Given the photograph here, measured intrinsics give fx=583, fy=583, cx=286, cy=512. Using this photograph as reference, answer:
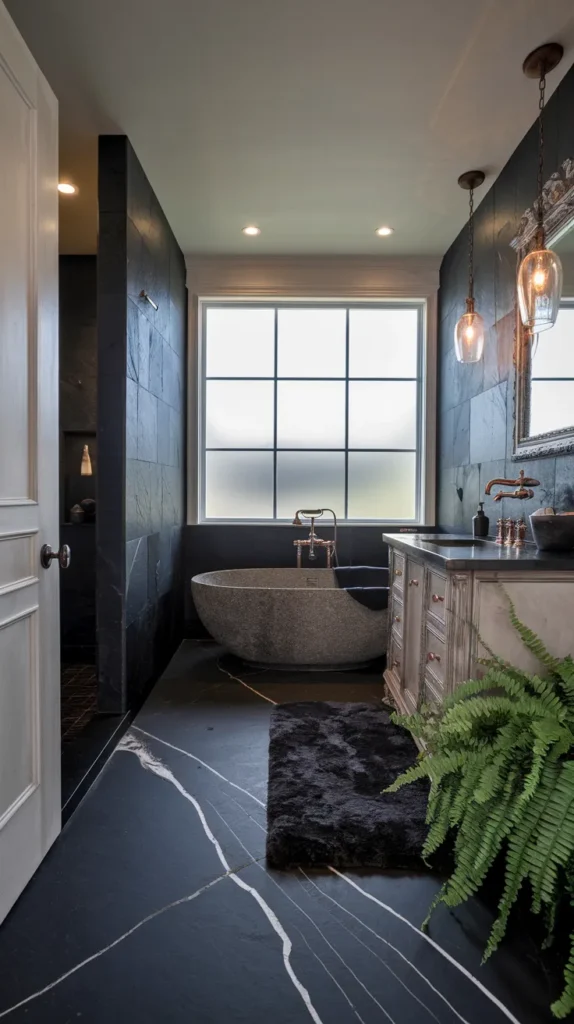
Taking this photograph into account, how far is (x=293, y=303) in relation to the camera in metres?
4.24

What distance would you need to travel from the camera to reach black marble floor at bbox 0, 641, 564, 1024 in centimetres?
120

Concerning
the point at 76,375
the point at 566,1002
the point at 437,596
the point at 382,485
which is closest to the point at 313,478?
the point at 382,485

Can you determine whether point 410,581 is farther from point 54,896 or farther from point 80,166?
point 80,166

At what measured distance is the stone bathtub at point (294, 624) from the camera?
322cm

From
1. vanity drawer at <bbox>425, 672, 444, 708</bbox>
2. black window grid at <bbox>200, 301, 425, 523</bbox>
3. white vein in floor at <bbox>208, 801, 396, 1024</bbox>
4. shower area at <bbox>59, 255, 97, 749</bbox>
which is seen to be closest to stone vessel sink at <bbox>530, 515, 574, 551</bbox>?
vanity drawer at <bbox>425, 672, 444, 708</bbox>

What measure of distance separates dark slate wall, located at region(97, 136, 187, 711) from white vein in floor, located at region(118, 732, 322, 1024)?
0.28m

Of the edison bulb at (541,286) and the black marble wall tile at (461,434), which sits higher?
the edison bulb at (541,286)

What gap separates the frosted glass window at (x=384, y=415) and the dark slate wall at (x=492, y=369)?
256mm

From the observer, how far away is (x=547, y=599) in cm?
176

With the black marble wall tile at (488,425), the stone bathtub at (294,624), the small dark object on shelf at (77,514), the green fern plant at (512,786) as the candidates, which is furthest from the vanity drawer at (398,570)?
the small dark object on shelf at (77,514)

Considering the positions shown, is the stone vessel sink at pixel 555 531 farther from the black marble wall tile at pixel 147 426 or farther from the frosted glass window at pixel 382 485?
the frosted glass window at pixel 382 485

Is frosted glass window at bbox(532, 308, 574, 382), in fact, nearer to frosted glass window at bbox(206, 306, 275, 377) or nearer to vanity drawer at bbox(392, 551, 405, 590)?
vanity drawer at bbox(392, 551, 405, 590)

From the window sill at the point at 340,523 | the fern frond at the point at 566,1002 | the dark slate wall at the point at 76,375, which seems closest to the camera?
the fern frond at the point at 566,1002

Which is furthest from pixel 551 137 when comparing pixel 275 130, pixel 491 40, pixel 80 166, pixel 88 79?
pixel 80 166
